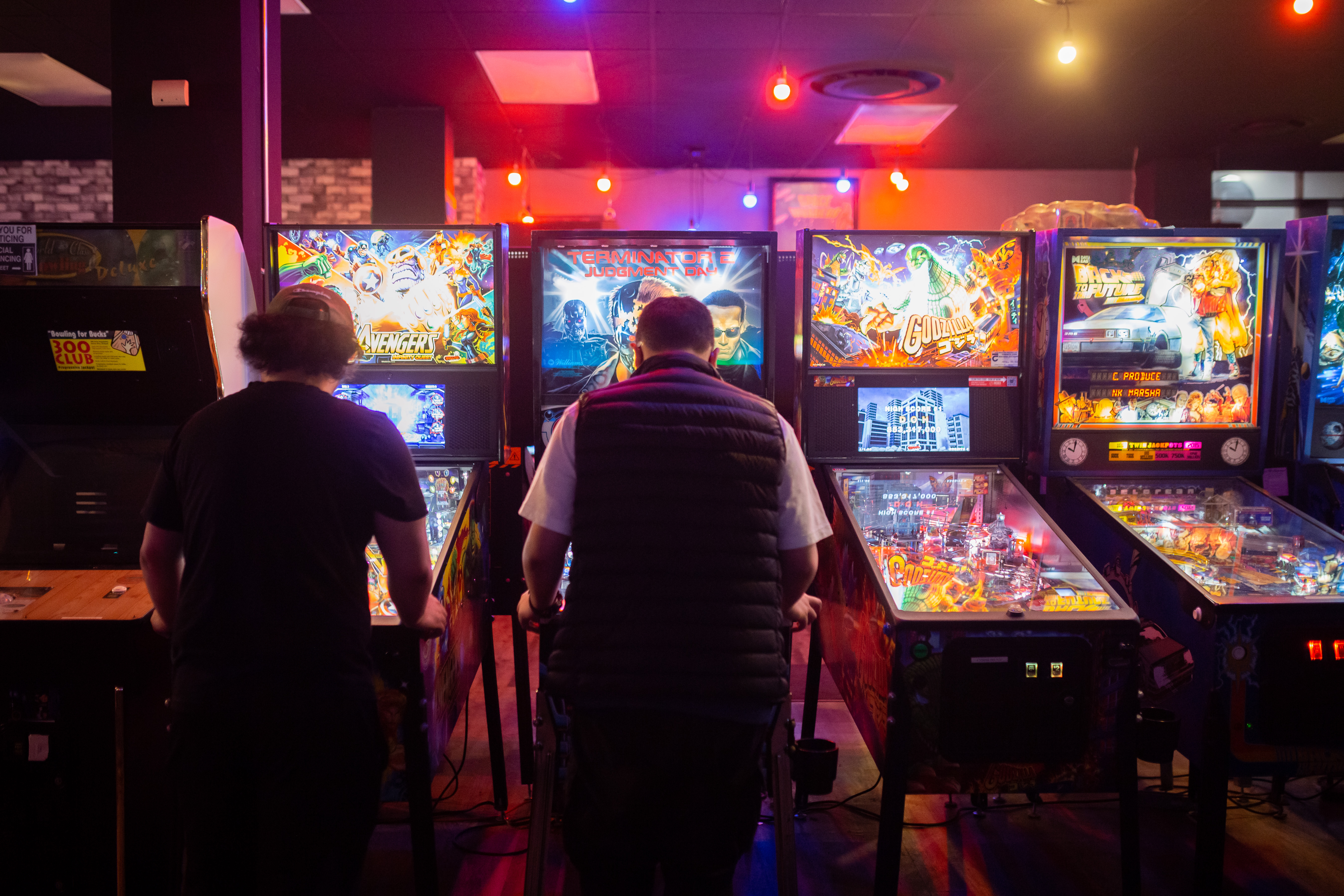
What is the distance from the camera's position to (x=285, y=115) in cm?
639

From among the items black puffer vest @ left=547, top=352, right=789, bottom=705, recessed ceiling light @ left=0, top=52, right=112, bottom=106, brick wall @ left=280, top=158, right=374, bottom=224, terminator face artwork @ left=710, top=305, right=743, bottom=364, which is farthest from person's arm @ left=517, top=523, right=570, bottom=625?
brick wall @ left=280, top=158, right=374, bottom=224

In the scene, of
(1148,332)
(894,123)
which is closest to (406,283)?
(1148,332)

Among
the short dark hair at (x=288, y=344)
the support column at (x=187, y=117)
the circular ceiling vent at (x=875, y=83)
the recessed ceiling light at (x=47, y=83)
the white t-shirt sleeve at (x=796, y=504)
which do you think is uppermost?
the circular ceiling vent at (x=875, y=83)

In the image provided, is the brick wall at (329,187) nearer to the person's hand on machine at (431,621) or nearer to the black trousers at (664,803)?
the person's hand on machine at (431,621)

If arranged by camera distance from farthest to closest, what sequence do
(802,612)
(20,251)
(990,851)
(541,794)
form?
(990,851) → (20,251) → (541,794) → (802,612)

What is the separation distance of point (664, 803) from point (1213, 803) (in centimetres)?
160

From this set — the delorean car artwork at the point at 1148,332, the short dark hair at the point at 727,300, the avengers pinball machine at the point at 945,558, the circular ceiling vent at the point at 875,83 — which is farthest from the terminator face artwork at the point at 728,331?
the circular ceiling vent at the point at 875,83

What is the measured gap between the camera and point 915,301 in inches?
113

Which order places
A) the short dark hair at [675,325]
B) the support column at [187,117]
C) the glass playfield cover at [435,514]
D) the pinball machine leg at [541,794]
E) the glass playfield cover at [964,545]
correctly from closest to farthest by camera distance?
the short dark hair at [675,325] → the pinball machine leg at [541,794] → the glass playfield cover at [964,545] → the glass playfield cover at [435,514] → the support column at [187,117]

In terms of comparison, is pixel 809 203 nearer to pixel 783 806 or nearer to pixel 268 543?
pixel 783 806

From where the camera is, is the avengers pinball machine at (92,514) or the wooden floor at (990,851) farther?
the wooden floor at (990,851)

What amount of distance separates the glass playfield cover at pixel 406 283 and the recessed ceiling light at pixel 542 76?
3030mm

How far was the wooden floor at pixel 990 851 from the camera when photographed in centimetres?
244

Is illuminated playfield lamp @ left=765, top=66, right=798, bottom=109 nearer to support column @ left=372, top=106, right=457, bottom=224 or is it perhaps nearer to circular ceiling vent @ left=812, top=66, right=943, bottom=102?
circular ceiling vent @ left=812, top=66, right=943, bottom=102
